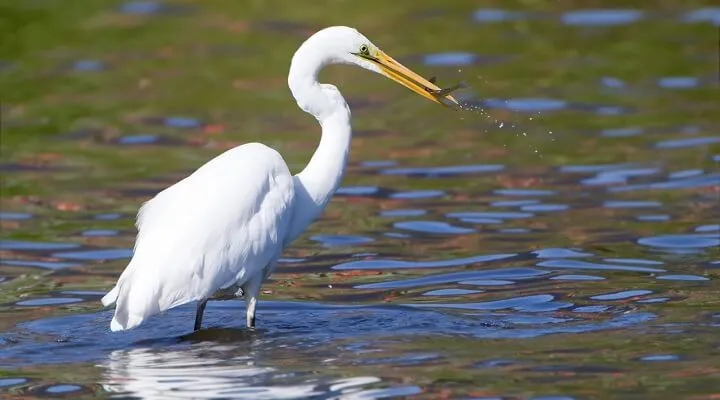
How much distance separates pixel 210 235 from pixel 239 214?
0.20m

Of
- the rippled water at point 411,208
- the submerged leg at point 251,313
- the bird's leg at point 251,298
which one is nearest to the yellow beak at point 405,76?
the rippled water at point 411,208

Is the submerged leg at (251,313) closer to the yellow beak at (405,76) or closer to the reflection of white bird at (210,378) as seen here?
the reflection of white bird at (210,378)

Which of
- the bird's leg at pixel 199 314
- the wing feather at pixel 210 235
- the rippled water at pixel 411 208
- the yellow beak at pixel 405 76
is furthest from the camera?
the yellow beak at pixel 405 76

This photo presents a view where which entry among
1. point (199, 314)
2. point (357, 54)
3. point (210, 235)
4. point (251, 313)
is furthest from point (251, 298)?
point (357, 54)

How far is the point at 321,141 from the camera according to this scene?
27.3 feet

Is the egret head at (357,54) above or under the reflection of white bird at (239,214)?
above

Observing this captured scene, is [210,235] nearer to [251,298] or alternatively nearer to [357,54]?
[251,298]

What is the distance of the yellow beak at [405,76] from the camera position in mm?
8445

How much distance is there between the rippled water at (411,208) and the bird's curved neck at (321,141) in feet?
2.37

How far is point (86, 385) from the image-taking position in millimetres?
7258

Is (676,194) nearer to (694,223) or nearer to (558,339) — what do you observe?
(694,223)

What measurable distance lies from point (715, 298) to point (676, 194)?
119 inches

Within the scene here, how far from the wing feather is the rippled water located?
1.13 ft

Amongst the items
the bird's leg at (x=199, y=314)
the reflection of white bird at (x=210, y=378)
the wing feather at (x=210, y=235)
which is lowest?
the reflection of white bird at (x=210, y=378)
